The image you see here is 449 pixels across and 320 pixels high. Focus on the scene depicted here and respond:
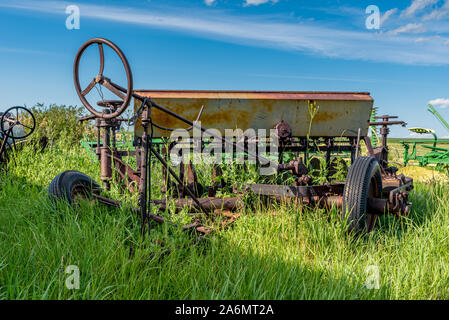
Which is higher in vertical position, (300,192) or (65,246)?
(300,192)

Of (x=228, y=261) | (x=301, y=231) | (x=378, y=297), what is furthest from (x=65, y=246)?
(x=378, y=297)

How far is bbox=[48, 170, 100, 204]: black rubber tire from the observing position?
4.05m

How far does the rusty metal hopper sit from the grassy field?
1.53 metres

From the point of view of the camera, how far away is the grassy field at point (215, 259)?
2.79m

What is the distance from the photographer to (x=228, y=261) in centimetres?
329

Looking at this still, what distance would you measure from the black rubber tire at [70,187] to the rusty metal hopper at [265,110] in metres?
1.16

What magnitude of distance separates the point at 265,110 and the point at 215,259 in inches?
109

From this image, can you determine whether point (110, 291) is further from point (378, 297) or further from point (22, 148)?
point (22, 148)

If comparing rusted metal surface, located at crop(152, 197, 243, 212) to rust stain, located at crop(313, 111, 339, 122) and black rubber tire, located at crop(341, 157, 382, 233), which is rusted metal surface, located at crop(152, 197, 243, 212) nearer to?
black rubber tire, located at crop(341, 157, 382, 233)

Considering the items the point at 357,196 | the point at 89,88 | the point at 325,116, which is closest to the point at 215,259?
the point at 357,196

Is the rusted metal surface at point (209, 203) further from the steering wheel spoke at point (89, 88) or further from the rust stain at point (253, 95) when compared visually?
the steering wheel spoke at point (89, 88)

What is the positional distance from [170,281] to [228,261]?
1.80ft

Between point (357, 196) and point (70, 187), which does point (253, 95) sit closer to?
point (357, 196)

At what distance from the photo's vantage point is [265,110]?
548cm
